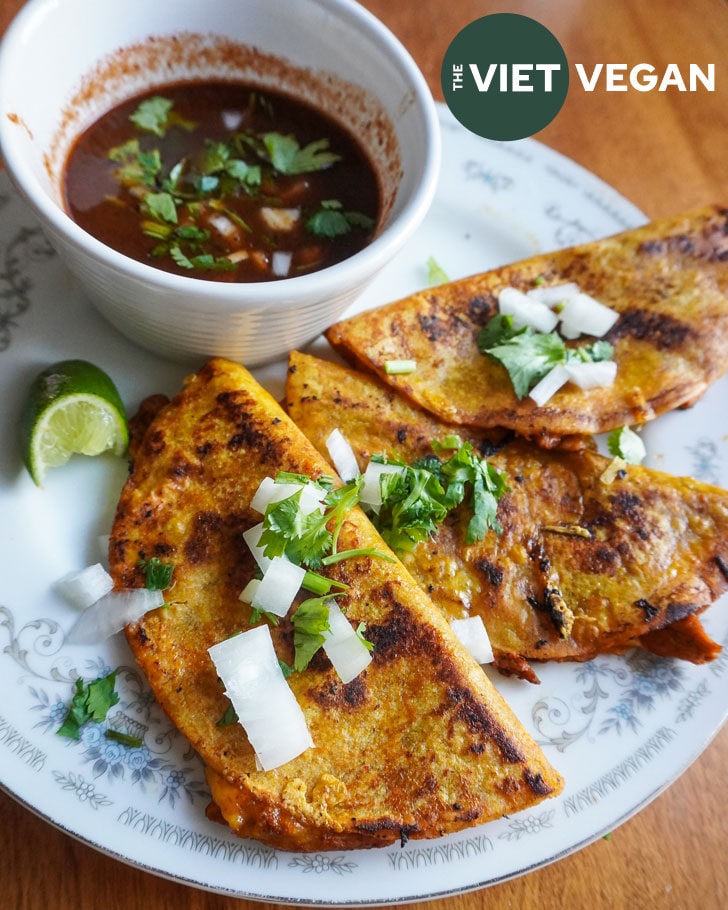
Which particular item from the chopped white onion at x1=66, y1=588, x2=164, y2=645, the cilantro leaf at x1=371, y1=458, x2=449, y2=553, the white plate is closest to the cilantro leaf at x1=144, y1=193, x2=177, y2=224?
the white plate

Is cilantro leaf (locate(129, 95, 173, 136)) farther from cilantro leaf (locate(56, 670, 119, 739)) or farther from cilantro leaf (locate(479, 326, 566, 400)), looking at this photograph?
cilantro leaf (locate(56, 670, 119, 739))

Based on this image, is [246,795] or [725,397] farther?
[725,397]

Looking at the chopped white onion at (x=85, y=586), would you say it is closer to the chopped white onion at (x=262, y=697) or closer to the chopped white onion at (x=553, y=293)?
the chopped white onion at (x=262, y=697)

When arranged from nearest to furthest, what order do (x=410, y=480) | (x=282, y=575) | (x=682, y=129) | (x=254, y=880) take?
1. (x=254, y=880)
2. (x=282, y=575)
3. (x=410, y=480)
4. (x=682, y=129)

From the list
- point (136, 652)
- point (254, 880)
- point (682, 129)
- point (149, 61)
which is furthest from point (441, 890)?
point (682, 129)

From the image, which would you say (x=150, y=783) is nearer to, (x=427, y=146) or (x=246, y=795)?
(x=246, y=795)

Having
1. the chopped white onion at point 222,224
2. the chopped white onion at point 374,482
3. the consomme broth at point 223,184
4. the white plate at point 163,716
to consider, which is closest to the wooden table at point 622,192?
the white plate at point 163,716

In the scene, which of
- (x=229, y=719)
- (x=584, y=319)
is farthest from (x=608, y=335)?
(x=229, y=719)
